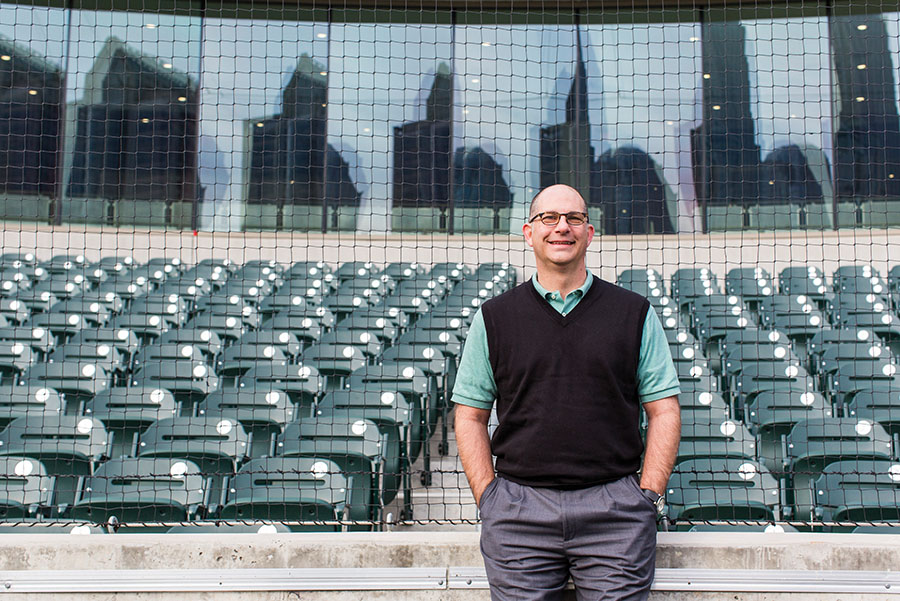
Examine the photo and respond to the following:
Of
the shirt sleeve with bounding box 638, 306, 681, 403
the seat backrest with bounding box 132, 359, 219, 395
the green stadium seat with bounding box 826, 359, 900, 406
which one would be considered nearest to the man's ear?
the shirt sleeve with bounding box 638, 306, 681, 403

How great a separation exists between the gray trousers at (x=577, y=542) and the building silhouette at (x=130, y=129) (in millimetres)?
10359

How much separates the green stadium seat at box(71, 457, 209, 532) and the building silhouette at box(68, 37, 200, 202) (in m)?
8.19

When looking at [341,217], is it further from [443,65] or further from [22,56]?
[22,56]

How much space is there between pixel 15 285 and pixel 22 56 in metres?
4.23

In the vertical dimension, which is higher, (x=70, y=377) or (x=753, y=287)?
(x=753, y=287)

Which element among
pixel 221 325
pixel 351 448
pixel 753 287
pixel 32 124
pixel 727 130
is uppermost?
pixel 32 124

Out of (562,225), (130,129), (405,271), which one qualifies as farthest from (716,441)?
(130,129)

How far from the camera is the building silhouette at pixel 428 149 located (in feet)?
37.8

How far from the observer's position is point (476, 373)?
2.17m

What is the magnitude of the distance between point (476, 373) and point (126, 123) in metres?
11.4

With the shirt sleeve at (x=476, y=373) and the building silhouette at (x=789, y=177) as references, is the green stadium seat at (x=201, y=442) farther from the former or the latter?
the building silhouette at (x=789, y=177)

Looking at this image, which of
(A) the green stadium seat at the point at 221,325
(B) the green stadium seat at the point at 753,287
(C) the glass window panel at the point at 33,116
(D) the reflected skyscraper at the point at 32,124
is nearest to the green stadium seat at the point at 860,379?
(B) the green stadium seat at the point at 753,287

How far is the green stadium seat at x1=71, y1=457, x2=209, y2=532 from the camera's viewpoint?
3.59 m

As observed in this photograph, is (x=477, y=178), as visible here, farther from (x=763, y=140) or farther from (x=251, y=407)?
(x=251, y=407)
